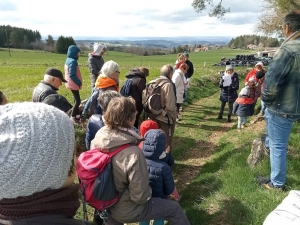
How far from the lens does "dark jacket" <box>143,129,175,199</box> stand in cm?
340

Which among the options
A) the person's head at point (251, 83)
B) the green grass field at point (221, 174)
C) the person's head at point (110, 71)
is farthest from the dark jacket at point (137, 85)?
the person's head at point (251, 83)

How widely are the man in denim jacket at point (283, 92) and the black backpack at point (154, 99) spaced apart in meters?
2.30

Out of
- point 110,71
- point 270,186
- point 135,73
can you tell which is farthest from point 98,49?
point 270,186

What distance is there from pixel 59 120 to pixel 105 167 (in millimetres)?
1541

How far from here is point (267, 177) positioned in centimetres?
417

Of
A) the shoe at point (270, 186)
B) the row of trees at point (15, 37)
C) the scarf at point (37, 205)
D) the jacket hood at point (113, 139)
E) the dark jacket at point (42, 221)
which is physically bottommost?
the shoe at point (270, 186)

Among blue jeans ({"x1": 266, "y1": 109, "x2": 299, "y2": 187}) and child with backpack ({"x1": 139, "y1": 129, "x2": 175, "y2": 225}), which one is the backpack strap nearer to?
child with backpack ({"x1": 139, "y1": 129, "x2": 175, "y2": 225})

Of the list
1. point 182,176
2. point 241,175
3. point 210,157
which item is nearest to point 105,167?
point 241,175

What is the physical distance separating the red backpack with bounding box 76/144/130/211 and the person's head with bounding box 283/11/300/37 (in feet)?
8.24

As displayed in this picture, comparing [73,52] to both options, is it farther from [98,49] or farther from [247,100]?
[247,100]

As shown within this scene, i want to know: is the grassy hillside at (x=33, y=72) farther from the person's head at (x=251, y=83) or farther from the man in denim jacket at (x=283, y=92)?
the man in denim jacket at (x=283, y=92)

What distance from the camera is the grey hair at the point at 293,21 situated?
11.1 ft

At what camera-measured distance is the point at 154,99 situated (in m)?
5.46

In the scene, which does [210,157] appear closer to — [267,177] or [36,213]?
[267,177]
